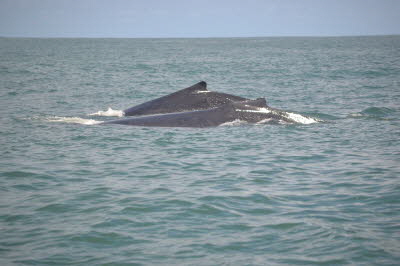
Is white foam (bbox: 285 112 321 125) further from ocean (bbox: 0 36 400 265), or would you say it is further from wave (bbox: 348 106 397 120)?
wave (bbox: 348 106 397 120)

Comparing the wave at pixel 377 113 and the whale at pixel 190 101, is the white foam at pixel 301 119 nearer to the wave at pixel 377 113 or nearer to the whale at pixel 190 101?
the whale at pixel 190 101

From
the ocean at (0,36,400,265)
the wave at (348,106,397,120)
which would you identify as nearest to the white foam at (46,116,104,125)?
the ocean at (0,36,400,265)

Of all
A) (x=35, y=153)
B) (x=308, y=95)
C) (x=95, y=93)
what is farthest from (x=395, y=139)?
(x=95, y=93)

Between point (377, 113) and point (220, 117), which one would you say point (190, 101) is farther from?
point (377, 113)

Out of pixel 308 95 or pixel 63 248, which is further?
pixel 308 95

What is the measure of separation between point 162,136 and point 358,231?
341 inches

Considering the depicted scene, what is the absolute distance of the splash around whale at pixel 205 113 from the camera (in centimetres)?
1720

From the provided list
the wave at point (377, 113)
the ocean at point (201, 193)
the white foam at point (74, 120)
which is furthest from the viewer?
the wave at point (377, 113)

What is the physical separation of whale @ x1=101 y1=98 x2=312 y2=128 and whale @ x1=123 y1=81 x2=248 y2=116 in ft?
2.70

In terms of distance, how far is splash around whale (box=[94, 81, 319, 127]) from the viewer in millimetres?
17203

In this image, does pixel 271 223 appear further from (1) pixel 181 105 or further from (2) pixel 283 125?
(1) pixel 181 105

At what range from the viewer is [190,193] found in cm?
1005

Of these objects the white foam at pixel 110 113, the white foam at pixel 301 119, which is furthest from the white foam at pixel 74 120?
the white foam at pixel 301 119

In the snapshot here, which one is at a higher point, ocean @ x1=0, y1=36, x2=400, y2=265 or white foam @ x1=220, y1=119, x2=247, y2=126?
white foam @ x1=220, y1=119, x2=247, y2=126
